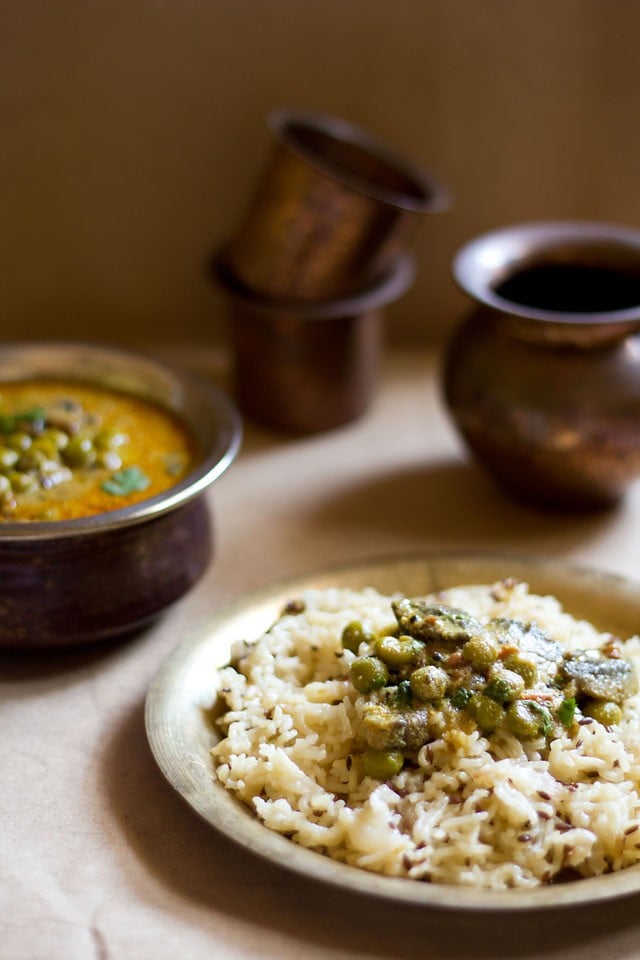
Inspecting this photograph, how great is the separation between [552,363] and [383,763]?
47.4 inches

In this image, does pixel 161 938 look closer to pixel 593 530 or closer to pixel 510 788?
pixel 510 788

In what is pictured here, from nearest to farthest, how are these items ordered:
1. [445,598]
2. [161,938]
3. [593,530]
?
1. [161,938]
2. [445,598]
3. [593,530]

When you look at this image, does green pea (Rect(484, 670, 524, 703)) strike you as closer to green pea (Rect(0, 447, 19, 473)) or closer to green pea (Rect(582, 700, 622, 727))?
green pea (Rect(582, 700, 622, 727))

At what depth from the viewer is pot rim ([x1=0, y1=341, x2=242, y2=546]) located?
2.11m

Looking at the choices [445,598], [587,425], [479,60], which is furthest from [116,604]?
[479,60]

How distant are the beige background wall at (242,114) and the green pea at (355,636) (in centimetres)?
191

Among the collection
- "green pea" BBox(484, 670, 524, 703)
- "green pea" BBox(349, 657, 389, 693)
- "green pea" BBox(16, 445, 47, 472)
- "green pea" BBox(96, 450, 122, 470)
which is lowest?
"green pea" BBox(16, 445, 47, 472)

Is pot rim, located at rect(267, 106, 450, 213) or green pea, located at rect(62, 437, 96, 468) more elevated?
pot rim, located at rect(267, 106, 450, 213)

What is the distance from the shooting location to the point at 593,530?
2.87m

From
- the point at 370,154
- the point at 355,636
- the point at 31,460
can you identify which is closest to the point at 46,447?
the point at 31,460

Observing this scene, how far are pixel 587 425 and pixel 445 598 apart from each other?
67cm

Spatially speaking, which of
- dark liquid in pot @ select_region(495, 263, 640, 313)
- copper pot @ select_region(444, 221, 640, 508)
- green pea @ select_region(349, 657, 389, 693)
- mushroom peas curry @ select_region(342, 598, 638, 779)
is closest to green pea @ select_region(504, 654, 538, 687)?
mushroom peas curry @ select_region(342, 598, 638, 779)

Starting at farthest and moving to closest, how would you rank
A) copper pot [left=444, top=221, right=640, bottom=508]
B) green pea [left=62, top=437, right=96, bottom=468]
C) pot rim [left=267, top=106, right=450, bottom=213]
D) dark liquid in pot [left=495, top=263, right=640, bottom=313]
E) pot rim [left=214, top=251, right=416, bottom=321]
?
pot rim [left=267, top=106, right=450, bottom=213], pot rim [left=214, top=251, right=416, bottom=321], dark liquid in pot [left=495, top=263, right=640, bottom=313], copper pot [left=444, top=221, right=640, bottom=508], green pea [left=62, top=437, right=96, bottom=468]

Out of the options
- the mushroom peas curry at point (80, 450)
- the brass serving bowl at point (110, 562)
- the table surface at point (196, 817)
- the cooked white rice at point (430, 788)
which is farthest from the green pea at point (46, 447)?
the cooked white rice at point (430, 788)
